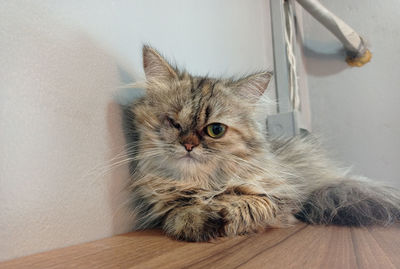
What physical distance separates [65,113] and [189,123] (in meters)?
0.37

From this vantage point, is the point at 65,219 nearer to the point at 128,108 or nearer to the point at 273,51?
the point at 128,108

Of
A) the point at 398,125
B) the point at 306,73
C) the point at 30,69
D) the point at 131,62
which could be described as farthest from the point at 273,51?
the point at 30,69

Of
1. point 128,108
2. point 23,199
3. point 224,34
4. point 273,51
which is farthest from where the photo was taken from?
point 273,51

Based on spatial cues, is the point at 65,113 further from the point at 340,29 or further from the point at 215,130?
the point at 340,29

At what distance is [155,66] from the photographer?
3.59 ft

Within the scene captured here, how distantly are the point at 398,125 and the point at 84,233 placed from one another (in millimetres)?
2436

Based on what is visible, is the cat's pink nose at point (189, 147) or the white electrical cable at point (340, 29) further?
the white electrical cable at point (340, 29)

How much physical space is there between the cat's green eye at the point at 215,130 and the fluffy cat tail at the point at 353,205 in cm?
44

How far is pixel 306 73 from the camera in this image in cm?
272

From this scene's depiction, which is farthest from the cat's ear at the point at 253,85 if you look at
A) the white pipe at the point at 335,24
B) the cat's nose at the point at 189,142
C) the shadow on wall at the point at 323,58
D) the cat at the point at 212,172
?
the shadow on wall at the point at 323,58

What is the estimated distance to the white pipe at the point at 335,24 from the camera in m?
2.24

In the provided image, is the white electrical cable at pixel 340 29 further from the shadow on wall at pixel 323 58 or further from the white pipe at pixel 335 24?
the shadow on wall at pixel 323 58

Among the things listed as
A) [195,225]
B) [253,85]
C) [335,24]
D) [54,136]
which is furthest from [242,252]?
[335,24]

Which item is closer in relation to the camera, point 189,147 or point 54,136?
point 54,136
